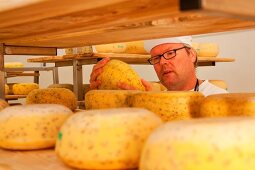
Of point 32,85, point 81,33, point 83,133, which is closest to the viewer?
point 83,133

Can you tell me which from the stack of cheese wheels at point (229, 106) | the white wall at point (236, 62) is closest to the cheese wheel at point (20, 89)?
the white wall at point (236, 62)

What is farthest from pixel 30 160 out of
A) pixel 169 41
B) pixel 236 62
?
pixel 236 62

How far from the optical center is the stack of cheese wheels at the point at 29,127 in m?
0.77

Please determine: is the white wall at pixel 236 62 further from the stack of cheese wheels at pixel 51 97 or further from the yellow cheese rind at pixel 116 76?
the stack of cheese wheels at pixel 51 97

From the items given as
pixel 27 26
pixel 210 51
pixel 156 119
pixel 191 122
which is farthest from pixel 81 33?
pixel 210 51

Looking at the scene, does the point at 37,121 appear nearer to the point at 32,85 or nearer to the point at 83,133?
the point at 83,133

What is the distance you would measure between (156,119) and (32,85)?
5009 millimetres

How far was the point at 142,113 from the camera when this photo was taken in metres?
0.64

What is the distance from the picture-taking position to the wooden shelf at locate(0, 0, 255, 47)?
52cm

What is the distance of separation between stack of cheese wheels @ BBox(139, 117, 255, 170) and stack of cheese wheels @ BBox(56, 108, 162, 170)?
78 millimetres

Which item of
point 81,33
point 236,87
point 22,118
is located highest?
point 81,33

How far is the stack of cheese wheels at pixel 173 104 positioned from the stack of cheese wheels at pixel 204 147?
0.30 meters

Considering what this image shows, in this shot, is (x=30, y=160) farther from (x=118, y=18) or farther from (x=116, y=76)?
(x=116, y=76)

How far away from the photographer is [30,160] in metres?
0.72
